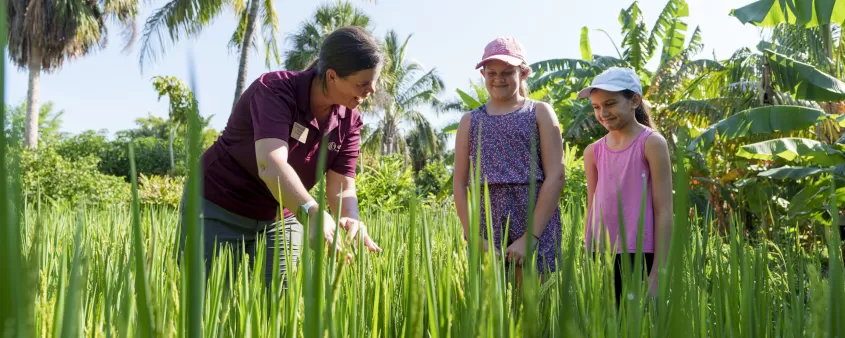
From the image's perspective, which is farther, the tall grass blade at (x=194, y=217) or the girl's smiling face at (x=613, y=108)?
the girl's smiling face at (x=613, y=108)

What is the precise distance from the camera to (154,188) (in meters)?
9.34

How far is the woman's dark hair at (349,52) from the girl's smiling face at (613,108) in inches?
27.0

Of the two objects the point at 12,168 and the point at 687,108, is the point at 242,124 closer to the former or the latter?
the point at 12,168

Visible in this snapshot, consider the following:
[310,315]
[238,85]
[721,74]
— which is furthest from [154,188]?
[310,315]

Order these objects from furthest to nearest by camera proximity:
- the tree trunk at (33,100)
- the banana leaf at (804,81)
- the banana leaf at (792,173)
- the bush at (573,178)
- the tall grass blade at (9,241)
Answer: the tree trunk at (33,100), the bush at (573,178), the banana leaf at (804,81), the banana leaf at (792,173), the tall grass blade at (9,241)

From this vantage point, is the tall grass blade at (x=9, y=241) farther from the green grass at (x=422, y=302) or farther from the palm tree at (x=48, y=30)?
the palm tree at (x=48, y=30)

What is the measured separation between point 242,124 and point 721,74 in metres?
7.28

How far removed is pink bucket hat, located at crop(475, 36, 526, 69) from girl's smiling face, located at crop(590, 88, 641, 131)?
0.84 ft

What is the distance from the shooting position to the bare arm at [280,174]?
4.36ft

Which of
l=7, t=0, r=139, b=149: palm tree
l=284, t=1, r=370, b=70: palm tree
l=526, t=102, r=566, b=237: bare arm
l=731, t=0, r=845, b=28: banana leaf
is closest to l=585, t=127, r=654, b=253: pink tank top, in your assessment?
l=526, t=102, r=566, b=237: bare arm

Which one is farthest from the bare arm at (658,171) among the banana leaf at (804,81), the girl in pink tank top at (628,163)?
the banana leaf at (804,81)

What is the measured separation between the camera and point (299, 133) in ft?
5.31

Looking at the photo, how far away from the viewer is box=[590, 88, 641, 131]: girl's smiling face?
177cm

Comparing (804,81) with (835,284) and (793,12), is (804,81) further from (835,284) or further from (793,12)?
(835,284)
